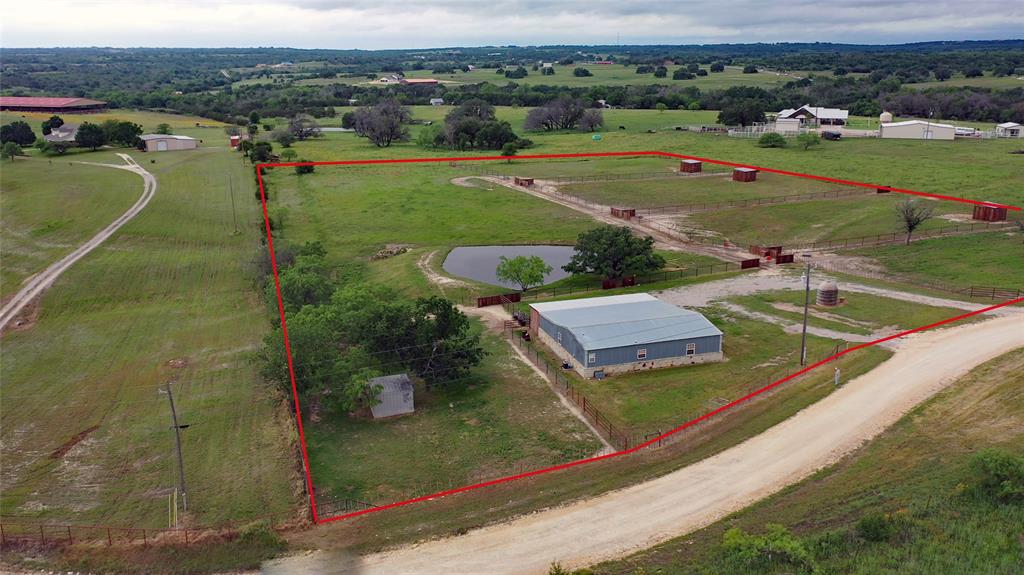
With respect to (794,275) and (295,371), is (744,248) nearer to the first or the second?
(794,275)

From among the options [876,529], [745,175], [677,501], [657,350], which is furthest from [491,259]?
[876,529]

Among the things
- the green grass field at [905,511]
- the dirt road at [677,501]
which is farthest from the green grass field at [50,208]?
the green grass field at [905,511]

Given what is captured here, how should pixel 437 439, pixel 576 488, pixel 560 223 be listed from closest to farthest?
pixel 576 488
pixel 437 439
pixel 560 223

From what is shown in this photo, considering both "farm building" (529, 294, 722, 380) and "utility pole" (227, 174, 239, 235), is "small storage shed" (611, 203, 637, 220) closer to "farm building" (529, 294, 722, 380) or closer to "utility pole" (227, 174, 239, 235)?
"farm building" (529, 294, 722, 380)

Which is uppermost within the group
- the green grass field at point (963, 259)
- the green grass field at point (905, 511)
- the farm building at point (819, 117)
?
the farm building at point (819, 117)

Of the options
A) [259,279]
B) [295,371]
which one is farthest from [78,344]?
[295,371]

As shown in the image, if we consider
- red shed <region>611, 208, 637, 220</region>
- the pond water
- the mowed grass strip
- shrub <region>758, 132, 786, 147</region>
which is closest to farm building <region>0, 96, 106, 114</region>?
the pond water

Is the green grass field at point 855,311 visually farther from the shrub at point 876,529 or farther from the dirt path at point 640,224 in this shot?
the shrub at point 876,529
